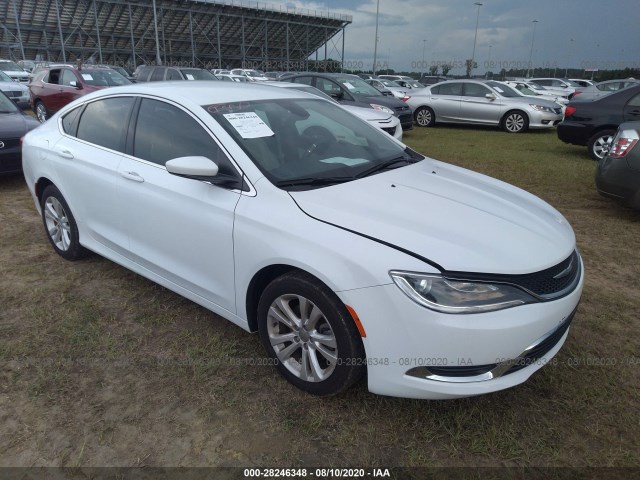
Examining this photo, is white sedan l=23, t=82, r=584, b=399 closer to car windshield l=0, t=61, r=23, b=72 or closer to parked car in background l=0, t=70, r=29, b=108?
parked car in background l=0, t=70, r=29, b=108

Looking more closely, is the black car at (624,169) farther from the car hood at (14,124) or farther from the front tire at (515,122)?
the front tire at (515,122)

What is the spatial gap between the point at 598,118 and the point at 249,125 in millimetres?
8299

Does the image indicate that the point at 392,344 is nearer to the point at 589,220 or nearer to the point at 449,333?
the point at 449,333

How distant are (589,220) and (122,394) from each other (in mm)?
5162

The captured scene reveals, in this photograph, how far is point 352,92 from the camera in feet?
37.5

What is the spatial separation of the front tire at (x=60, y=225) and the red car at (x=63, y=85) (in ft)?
29.0

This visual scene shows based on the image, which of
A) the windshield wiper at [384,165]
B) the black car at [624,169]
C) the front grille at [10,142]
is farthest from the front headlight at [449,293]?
the front grille at [10,142]

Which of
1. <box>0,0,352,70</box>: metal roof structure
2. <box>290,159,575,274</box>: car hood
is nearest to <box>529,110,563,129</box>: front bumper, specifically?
<box>290,159,575,274</box>: car hood

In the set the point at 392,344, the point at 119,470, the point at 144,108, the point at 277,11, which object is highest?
the point at 277,11

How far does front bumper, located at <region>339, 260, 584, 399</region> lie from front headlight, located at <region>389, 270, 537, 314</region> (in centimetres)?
3

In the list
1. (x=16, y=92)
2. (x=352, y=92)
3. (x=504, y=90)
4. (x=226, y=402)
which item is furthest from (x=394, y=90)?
(x=226, y=402)

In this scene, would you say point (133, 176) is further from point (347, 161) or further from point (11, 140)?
point (11, 140)

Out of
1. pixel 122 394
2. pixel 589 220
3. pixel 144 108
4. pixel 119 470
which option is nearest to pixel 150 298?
pixel 122 394

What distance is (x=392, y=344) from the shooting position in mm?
2080
